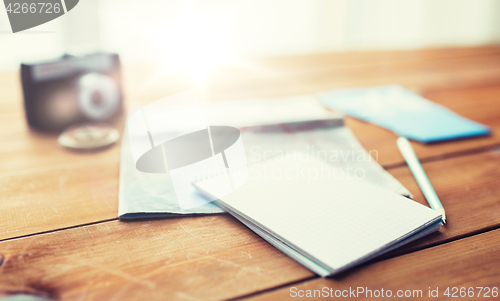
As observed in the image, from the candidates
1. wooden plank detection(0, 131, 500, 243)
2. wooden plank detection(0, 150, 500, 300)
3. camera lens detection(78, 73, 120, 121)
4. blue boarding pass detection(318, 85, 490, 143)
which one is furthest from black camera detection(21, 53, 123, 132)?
blue boarding pass detection(318, 85, 490, 143)

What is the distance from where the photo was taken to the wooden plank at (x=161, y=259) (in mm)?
313

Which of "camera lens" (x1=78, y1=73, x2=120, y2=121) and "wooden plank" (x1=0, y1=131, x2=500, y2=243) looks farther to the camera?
"camera lens" (x1=78, y1=73, x2=120, y2=121)

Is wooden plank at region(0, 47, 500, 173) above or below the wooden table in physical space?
above

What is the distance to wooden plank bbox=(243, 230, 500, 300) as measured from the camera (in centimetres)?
31

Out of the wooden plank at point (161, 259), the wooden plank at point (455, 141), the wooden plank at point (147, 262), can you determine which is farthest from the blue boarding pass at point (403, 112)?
the wooden plank at point (147, 262)

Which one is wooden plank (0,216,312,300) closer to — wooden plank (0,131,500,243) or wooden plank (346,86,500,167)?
wooden plank (0,131,500,243)

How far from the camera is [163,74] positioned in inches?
39.0

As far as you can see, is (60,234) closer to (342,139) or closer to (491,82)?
(342,139)

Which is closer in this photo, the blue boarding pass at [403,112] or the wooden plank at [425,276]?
the wooden plank at [425,276]

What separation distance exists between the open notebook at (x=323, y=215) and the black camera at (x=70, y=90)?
32 centimetres

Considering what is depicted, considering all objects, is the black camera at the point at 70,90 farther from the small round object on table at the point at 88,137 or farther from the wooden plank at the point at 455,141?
the wooden plank at the point at 455,141

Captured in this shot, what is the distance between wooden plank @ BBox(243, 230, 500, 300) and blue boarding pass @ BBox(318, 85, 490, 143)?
292 millimetres

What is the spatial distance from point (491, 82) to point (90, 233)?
39.6 inches

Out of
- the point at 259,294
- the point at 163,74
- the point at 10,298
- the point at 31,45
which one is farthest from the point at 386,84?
the point at 31,45
